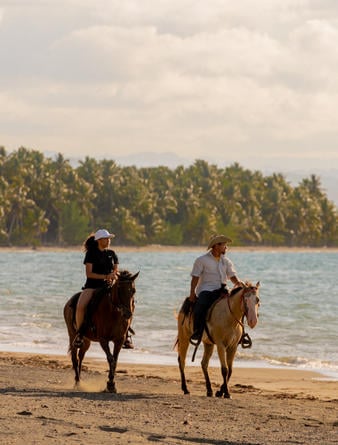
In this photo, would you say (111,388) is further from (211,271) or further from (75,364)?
(211,271)

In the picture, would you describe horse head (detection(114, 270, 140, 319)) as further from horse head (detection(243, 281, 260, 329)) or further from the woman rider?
horse head (detection(243, 281, 260, 329))

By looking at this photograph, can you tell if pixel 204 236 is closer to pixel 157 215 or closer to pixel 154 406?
pixel 157 215

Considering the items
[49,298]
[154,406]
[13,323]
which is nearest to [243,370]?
[154,406]

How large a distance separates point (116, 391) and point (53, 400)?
1770 millimetres

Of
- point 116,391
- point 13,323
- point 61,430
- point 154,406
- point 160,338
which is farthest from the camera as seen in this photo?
point 13,323

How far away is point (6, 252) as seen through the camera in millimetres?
159750

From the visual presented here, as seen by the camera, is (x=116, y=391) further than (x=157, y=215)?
No

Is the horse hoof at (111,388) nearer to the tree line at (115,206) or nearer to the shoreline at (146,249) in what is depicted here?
the tree line at (115,206)

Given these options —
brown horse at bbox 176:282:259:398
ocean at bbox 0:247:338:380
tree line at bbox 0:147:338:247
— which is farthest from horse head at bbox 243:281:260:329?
tree line at bbox 0:147:338:247

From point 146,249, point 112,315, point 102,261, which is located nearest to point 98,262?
point 102,261

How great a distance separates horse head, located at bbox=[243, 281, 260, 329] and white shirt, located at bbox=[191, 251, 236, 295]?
2.03ft

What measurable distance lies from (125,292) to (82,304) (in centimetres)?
100

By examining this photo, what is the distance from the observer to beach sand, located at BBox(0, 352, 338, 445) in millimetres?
10531

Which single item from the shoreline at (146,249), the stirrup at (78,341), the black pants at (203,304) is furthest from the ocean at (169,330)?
the shoreline at (146,249)
